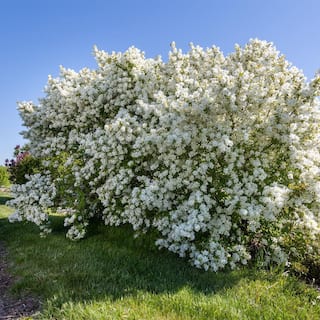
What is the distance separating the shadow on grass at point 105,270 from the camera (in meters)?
5.91

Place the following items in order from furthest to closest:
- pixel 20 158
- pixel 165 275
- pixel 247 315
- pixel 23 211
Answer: pixel 20 158, pixel 23 211, pixel 165 275, pixel 247 315

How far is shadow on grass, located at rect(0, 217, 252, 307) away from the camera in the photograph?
5.91 m

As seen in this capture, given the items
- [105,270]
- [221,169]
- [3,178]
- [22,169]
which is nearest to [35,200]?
[105,270]

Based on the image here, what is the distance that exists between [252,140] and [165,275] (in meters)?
3.09

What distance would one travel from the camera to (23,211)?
9.78 m

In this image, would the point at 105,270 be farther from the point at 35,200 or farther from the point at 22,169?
the point at 22,169

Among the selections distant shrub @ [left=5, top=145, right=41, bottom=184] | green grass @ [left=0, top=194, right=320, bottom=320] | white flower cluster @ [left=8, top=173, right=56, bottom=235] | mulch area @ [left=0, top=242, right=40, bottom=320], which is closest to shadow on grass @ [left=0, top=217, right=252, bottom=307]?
green grass @ [left=0, top=194, right=320, bottom=320]

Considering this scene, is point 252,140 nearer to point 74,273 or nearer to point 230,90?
point 230,90

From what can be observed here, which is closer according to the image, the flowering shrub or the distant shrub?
the flowering shrub

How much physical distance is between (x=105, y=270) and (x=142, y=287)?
104cm

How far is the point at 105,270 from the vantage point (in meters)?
6.72

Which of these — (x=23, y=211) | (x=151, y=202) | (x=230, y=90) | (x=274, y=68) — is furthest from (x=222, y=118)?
(x=23, y=211)

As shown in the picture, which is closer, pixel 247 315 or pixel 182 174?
pixel 247 315

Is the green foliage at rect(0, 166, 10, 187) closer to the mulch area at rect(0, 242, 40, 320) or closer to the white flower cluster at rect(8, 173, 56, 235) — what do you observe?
the white flower cluster at rect(8, 173, 56, 235)
